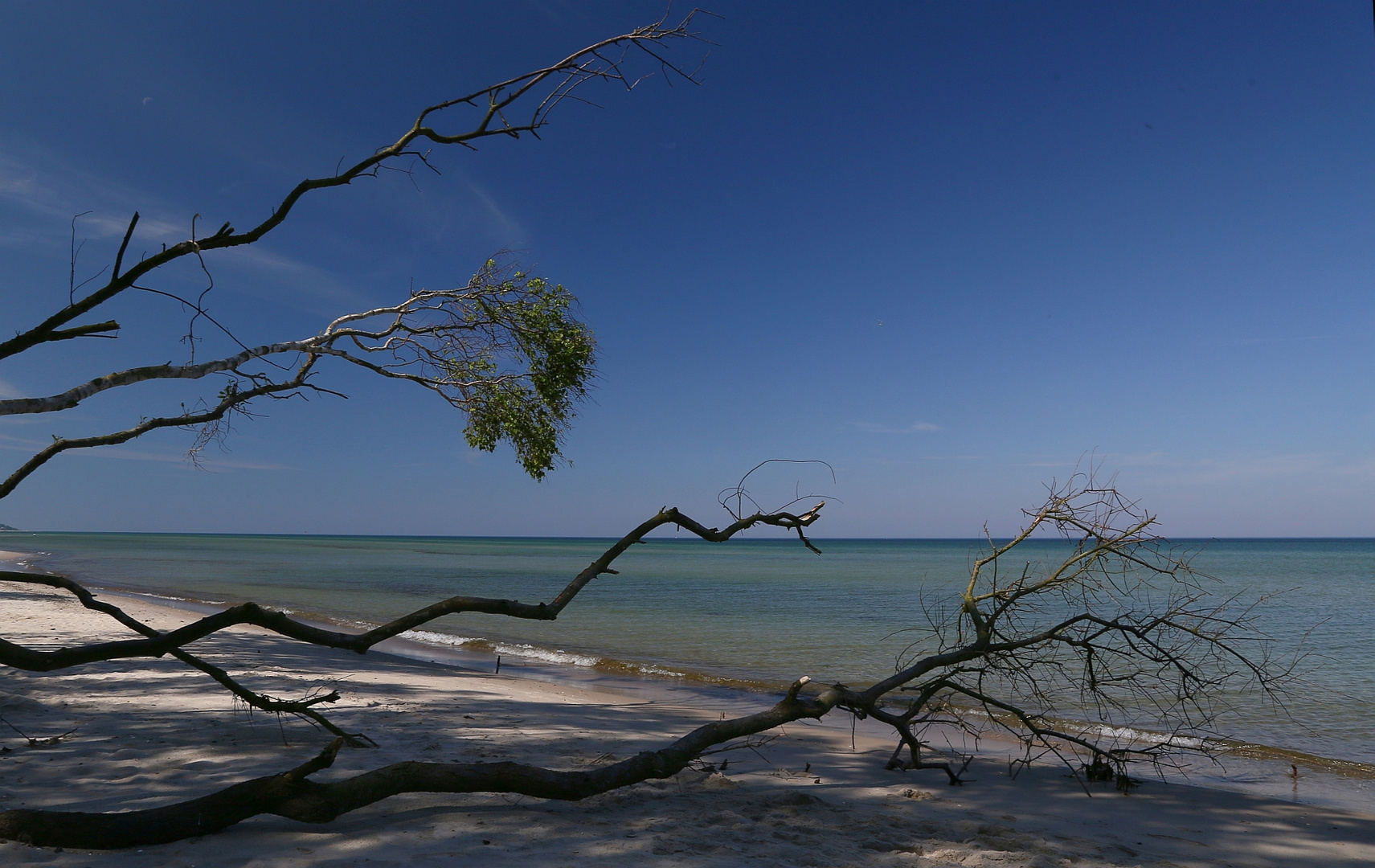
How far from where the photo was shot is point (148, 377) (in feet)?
18.1

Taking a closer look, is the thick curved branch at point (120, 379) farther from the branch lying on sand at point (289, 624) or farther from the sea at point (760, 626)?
the sea at point (760, 626)

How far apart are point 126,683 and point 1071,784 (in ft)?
33.8

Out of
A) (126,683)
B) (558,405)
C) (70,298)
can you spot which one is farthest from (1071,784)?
(126,683)

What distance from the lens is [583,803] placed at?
15.8 ft

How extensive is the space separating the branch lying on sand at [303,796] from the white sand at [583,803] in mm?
100

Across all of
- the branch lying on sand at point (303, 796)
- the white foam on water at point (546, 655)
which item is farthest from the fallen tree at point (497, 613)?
the white foam on water at point (546, 655)

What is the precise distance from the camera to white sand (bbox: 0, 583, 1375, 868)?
13.1 ft

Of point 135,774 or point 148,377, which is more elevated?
point 148,377

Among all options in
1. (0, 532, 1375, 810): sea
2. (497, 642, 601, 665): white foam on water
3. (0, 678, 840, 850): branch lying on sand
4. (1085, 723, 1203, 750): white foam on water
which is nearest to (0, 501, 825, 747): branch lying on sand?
(0, 678, 840, 850): branch lying on sand

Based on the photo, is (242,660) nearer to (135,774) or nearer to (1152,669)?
(135,774)

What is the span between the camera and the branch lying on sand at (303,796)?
3.54m

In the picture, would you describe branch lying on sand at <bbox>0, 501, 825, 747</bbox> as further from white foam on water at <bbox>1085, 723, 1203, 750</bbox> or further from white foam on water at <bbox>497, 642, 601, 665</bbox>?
white foam on water at <bbox>497, 642, 601, 665</bbox>

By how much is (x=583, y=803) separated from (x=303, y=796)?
1.74 metres

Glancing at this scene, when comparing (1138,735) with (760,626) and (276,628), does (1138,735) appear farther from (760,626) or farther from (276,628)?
(760,626)
